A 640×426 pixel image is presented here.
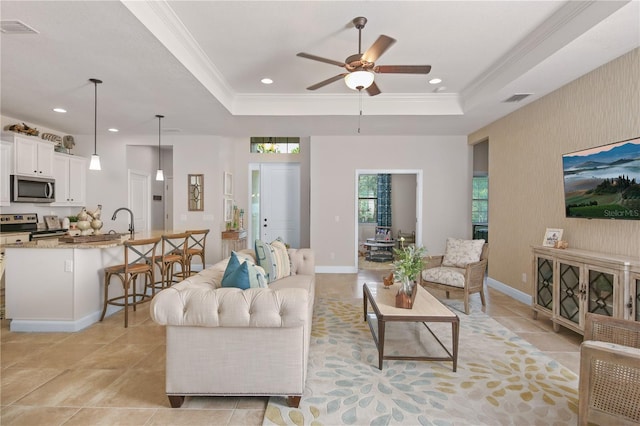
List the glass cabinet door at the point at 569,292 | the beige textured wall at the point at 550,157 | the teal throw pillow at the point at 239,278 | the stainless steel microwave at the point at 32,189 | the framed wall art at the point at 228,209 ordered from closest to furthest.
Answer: the teal throw pillow at the point at 239,278
the beige textured wall at the point at 550,157
the glass cabinet door at the point at 569,292
the stainless steel microwave at the point at 32,189
the framed wall art at the point at 228,209

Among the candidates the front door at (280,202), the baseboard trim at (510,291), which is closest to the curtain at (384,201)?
the front door at (280,202)

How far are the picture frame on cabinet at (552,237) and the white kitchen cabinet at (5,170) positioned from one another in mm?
7538

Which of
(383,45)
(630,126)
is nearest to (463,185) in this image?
(630,126)

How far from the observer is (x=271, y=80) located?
4227mm

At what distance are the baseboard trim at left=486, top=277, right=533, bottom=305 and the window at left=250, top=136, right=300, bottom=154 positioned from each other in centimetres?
497

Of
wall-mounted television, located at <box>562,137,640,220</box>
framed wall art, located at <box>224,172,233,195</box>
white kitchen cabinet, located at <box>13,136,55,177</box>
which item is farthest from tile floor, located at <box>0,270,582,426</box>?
framed wall art, located at <box>224,172,233,195</box>

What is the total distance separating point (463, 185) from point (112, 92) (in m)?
6.11

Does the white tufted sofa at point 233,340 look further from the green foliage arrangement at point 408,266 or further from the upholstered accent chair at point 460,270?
the upholstered accent chair at point 460,270

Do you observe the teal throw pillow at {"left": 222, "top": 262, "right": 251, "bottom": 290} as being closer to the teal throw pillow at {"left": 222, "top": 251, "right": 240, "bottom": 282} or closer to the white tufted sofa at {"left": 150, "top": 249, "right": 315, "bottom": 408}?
the teal throw pillow at {"left": 222, "top": 251, "right": 240, "bottom": 282}

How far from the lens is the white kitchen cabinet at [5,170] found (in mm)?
4625

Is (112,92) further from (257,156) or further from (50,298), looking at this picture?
(257,156)

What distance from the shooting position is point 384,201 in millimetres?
9523

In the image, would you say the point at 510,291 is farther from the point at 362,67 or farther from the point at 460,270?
the point at 362,67

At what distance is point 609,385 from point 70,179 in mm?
7759
